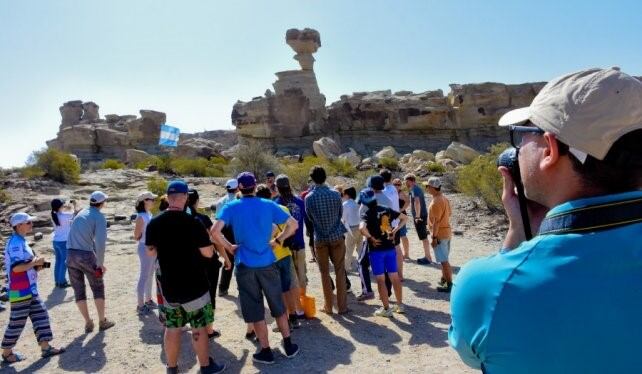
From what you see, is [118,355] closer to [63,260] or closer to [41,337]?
[41,337]

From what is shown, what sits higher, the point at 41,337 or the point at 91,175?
the point at 91,175

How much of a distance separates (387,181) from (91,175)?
2067 centimetres

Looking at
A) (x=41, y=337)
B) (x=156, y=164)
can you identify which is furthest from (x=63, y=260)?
(x=156, y=164)

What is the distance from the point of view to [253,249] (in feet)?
14.6

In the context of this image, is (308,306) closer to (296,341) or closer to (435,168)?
(296,341)

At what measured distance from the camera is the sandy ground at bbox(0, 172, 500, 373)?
4566 millimetres

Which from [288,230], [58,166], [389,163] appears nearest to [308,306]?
[288,230]

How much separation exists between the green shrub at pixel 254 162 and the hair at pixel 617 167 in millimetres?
23269

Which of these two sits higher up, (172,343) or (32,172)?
(32,172)

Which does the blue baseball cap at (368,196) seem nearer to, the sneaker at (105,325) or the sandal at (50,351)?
the sneaker at (105,325)

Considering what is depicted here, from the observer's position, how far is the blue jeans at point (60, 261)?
7.69 m

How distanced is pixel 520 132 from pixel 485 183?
44.5ft

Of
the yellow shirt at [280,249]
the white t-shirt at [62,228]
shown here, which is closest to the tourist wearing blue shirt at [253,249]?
the yellow shirt at [280,249]

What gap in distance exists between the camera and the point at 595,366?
81 cm
